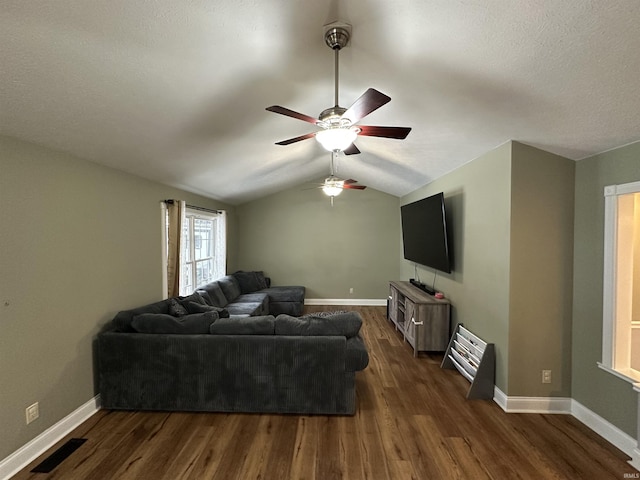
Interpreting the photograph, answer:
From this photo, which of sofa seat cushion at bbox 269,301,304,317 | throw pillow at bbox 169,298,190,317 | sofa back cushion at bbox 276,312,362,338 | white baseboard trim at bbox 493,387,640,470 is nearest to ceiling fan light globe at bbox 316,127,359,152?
sofa back cushion at bbox 276,312,362,338

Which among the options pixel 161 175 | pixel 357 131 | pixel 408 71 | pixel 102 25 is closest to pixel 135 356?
Result: pixel 161 175

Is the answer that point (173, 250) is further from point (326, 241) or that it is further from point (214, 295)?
point (326, 241)

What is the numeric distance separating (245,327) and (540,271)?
279 cm

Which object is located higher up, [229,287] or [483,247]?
[483,247]

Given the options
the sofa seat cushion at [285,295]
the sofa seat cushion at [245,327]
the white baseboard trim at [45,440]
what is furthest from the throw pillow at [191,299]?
the sofa seat cushion at [285,295]

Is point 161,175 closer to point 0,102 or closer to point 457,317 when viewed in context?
point 0,102

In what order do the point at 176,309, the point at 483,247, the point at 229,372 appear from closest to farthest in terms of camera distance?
the point at 229,372, the point at 483,247, the point at 176,309

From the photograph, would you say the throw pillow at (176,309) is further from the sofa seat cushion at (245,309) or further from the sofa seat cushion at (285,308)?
the sofa seat cushion at (285,308)

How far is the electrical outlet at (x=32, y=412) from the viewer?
2105 mm

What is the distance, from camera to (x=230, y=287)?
17.8ft

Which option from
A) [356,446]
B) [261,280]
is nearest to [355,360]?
[356,446]

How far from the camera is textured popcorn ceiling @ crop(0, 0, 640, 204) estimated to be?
1375 mm

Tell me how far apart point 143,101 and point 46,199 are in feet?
3.67

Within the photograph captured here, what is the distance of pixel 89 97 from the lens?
181cm
